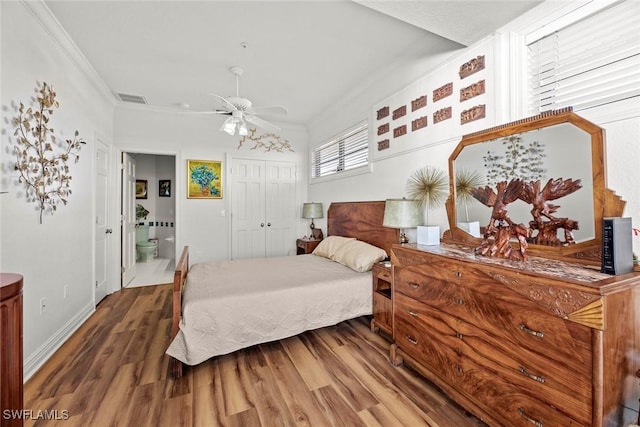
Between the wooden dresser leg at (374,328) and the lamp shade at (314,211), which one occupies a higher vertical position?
the lamp shade at (314,211)

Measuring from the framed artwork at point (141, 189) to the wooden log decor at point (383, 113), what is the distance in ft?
19.4

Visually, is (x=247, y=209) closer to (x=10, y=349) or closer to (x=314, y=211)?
(x=314, y=211)

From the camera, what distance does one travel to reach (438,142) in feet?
7.69

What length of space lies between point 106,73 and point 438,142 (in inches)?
146

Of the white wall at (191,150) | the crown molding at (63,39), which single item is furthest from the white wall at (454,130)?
the crown molding at (63,39)

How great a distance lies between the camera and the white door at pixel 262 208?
4664 millimetres

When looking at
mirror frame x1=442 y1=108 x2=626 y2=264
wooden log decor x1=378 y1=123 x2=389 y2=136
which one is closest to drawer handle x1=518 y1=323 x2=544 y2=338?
mirror frame x1=442 y1=108 x2=626 y2=264

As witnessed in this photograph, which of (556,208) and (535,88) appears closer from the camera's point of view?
(556,208)

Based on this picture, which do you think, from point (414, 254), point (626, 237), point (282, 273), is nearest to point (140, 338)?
point (282, 273)

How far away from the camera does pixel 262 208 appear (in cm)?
485

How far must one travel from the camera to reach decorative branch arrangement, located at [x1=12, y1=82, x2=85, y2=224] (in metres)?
1.92

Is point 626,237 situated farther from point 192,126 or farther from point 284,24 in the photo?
point 192,126

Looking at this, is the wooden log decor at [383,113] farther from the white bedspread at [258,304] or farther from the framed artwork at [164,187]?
the framed artwork at [164,187]

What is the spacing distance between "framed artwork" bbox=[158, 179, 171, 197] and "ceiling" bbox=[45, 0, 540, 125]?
323 centimetres
